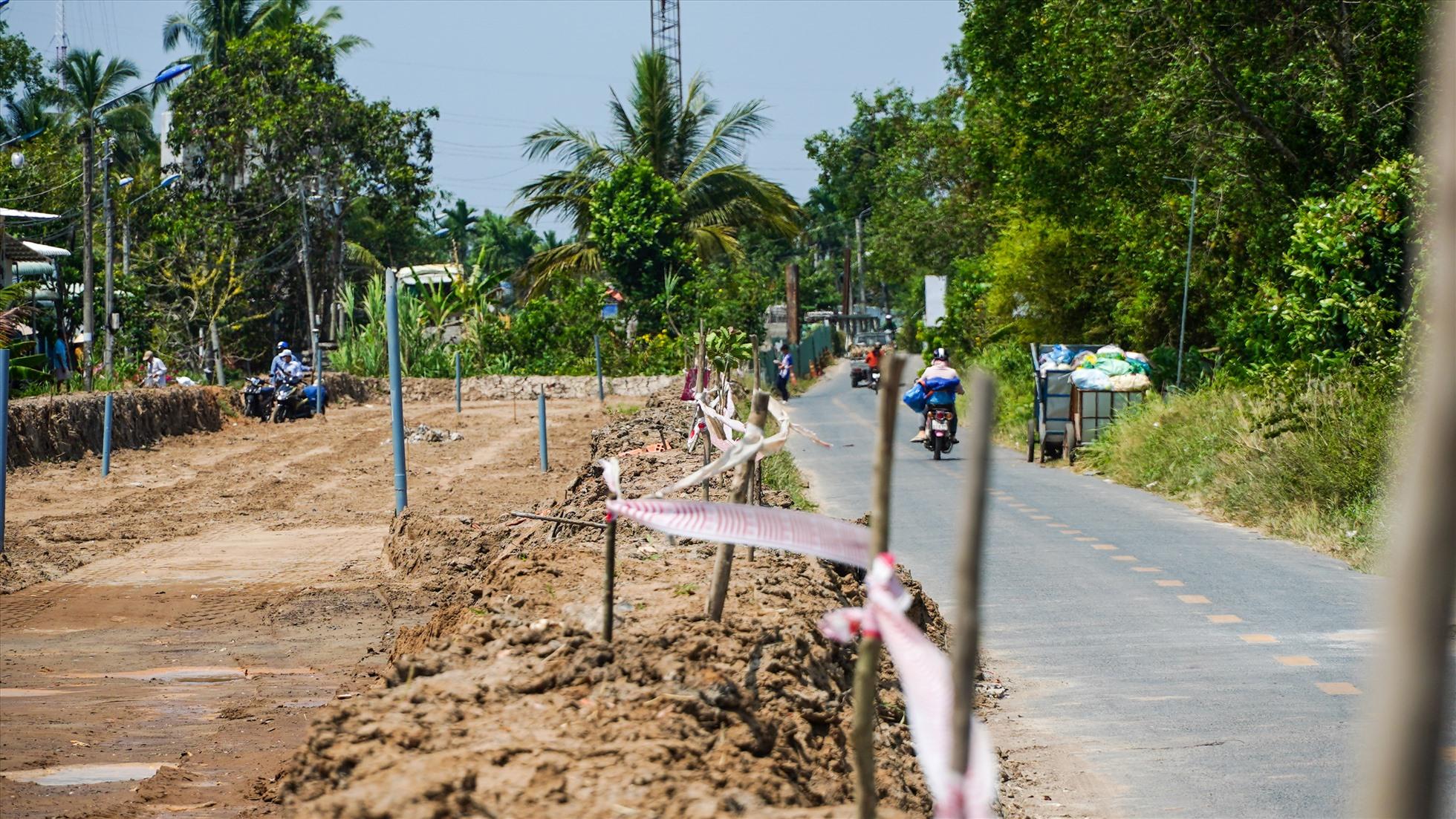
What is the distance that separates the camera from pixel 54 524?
15.1m

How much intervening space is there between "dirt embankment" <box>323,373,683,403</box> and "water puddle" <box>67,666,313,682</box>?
3105 centimetres

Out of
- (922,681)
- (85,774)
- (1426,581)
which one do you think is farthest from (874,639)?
(85,774)

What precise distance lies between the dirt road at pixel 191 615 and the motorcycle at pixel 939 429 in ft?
19.5

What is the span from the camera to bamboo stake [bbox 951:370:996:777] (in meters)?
2.35

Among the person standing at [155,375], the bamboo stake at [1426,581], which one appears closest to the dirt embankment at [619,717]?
the bamboo stake at [1426,581]

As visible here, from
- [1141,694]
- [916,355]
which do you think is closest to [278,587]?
[1141,694]

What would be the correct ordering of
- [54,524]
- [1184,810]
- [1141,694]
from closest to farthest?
[1184,810] → [1141,694] → [54,524]

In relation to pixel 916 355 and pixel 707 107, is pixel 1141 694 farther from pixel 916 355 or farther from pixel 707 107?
pixel 916 355

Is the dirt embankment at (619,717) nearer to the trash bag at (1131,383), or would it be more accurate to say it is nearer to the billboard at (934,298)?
the trash bag at (1131,383)

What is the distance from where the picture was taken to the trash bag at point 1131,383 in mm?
21703

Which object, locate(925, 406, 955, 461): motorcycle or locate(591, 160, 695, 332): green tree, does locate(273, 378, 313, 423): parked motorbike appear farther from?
locate(925, 406, 955, 461): motorcycle

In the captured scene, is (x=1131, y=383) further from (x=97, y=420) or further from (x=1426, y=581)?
(x=1426, y=581)

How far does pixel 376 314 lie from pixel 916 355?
988 inches

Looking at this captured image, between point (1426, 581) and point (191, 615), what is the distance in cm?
1023
